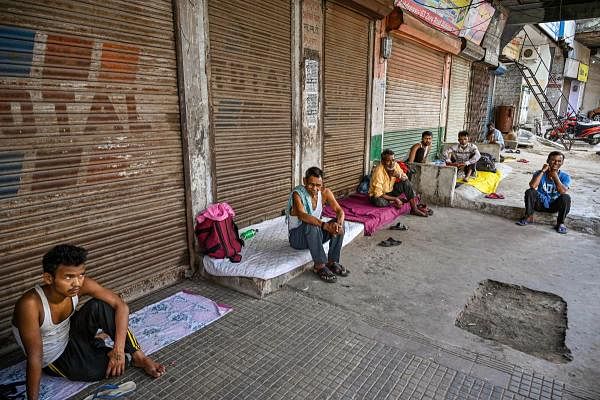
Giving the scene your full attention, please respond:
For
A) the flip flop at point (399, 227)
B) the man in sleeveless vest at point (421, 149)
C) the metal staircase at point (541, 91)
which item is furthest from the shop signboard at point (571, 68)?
the flip flop at point (399, 227)

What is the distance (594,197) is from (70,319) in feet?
30.8

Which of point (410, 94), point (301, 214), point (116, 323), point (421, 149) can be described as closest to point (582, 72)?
point (410, 94)

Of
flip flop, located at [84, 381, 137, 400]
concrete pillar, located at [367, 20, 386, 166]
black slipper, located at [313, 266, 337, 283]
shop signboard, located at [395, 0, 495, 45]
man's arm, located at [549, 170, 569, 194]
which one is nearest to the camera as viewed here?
flip flop, located at [84, 381, 137, 400]

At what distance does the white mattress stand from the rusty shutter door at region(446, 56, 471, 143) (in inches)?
329

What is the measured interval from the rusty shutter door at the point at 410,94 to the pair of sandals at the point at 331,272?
190 inches

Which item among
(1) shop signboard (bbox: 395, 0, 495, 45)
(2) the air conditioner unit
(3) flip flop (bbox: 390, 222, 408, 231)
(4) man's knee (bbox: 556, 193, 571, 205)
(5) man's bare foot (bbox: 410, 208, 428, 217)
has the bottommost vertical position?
(3) flip flop (bbox: 390, 222, 408, 231)

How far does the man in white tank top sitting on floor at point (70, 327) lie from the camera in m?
2.35

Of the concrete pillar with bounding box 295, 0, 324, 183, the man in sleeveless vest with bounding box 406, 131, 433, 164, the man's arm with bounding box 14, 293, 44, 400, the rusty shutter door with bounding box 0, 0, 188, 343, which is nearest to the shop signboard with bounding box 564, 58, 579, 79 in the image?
the man in sleeveless vest with bounding box 406, 131, 433, 164

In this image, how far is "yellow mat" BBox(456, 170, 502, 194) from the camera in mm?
8414

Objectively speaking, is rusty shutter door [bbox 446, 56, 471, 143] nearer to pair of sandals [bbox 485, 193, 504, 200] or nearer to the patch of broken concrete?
pair of sandals [bbox 485, 193, 504, 200]

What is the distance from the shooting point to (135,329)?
3490 millimetres

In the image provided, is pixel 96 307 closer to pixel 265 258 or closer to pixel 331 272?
pixel 265 258

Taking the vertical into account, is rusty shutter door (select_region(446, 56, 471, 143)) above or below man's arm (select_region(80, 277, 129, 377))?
above

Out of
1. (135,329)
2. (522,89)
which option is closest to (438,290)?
(135,329)
